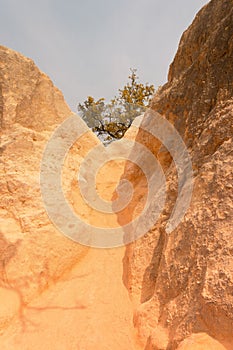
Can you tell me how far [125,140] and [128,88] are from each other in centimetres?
1070

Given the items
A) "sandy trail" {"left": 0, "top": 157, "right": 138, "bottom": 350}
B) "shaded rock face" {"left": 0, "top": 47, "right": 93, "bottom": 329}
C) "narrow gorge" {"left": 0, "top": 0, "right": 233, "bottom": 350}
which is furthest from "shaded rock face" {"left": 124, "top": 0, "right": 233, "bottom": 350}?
"shaded rock face" {"left": 0, "top": 47, "right": 93, "bottom": 329}

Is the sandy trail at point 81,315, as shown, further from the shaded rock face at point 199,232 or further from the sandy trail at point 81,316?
the shaded rock face at point 199,232

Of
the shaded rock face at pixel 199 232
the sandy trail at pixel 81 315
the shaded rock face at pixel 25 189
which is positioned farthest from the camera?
the shaded rock face at pixel 25 189

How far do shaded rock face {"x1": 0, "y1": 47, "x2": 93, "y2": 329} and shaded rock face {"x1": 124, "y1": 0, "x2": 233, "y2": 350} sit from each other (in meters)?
1.10

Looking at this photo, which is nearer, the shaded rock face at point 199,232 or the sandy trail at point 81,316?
the shaded rock face at point 199,232

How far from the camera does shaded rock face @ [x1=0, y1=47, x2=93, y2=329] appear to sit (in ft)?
10.8

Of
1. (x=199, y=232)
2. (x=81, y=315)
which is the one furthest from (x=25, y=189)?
(x=199, y=232)

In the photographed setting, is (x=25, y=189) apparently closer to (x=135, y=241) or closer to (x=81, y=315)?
(x=135, y=241)

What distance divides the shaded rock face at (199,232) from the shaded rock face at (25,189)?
1.10 m

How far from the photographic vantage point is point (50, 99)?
16.2 feet

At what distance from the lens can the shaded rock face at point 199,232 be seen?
1.99 metres

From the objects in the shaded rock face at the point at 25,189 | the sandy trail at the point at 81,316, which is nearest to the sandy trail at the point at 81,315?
the sandy trail at the point at 81,316

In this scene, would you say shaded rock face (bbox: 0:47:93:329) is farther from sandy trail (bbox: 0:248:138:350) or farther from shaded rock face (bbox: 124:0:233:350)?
shaded rock face (bbox: 124:0:233:350)

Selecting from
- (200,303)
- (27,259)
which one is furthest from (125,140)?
(200,303)
